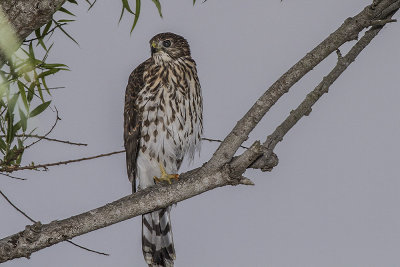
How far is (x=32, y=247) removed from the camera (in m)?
3.87

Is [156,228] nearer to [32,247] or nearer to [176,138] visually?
[176,138]

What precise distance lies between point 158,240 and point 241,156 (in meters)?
2.80

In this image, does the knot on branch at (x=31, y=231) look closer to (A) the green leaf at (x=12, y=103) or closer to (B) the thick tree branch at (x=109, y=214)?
(B) the thick tree branch at (x=109, y=214)

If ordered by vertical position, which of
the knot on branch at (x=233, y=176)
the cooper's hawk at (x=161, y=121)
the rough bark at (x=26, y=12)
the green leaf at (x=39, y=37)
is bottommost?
the knot on branch at (x=233, y=176)

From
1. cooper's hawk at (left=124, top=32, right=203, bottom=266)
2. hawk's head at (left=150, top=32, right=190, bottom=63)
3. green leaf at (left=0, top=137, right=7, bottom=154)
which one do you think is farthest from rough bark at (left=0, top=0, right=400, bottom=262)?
hawk's head at (left=150, top=32, right=190, bottom=63)

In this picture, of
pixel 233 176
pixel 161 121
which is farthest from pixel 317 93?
pixel 161 121

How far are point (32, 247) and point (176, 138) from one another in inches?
98.9

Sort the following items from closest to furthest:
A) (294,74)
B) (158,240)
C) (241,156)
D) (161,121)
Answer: (294,74), (241,156), (161,121), (158,240)

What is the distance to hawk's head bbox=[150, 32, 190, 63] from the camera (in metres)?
6.49

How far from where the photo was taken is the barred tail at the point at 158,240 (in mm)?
6348

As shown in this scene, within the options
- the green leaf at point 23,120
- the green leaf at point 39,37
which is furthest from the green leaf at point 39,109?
the green leaf at point 39,37

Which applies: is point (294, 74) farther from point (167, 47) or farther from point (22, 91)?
point (167, 47)

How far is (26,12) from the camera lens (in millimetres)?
3307

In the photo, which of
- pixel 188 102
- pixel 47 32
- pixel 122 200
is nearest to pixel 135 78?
pixel 188 102
